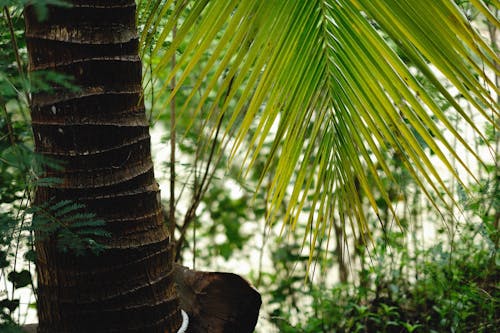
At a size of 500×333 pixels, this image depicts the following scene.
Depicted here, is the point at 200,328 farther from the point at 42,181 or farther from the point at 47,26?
the point at 47,26

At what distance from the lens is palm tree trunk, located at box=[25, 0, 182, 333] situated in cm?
129

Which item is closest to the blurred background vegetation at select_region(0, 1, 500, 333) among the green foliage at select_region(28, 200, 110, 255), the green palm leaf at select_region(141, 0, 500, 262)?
the green foliage at select_region(28, 200, 110, 255)

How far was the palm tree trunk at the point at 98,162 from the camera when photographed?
1.29 metres

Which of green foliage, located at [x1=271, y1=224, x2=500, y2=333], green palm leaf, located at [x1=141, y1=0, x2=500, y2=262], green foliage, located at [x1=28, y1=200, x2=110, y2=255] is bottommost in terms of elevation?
green foliage, located at [x1=271, y1=224, x2=500, y2=333]

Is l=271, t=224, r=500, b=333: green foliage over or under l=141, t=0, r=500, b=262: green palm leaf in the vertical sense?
under

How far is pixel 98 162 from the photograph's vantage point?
1331mm

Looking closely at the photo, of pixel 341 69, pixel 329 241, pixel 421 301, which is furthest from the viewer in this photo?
pixel 421 301

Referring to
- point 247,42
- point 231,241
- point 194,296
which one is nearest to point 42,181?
point 247,42

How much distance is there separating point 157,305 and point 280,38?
71 cm

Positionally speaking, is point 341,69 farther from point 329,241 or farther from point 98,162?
point 329,241

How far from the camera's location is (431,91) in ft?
8.83

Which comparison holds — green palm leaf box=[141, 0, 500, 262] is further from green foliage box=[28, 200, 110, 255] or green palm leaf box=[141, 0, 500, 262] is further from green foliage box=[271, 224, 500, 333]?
green foliage box=[271, 224, 500, 333]

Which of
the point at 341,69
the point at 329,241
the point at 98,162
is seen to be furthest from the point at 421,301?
the point at 98,162

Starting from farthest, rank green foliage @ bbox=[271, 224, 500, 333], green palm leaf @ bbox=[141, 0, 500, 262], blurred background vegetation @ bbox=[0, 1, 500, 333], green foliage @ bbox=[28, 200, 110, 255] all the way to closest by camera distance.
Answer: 1. green foliage @ bbox=[271, 224, 500, 333]
2. blurred background vegetation @ bbox=[0, 1, 500, 333]
3. green foliage @ bbox=[28, 200, 110, 255]
4. green palm leaf @ bbox=[141, 0, 500, 262]
